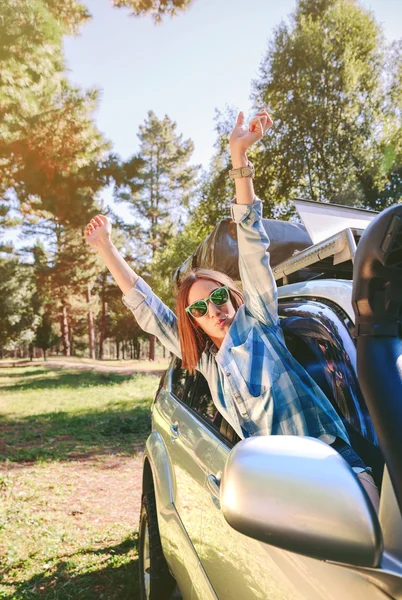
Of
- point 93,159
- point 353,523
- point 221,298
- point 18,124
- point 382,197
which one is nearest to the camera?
point 353,523

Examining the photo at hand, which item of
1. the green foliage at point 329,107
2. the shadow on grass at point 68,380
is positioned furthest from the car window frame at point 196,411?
the shadow on grass at point 68,380

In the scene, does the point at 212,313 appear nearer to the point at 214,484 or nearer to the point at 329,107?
the point at 214,484

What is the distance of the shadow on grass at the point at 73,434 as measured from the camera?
787 cm

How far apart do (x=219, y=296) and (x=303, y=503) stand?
1320 mm

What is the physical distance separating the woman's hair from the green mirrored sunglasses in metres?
0.10

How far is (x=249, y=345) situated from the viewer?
71.2 inches

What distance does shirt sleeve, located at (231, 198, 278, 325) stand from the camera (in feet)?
6.12

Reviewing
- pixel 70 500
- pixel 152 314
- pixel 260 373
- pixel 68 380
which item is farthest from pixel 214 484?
pixel 68 380

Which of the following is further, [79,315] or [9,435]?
[79,315]

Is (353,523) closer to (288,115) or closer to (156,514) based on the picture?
(156,514)

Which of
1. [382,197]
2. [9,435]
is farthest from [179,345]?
[382,197]

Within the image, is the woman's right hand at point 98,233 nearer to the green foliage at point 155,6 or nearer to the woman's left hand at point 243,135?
the woman's left hand at point 243,135

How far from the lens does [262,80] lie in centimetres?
1759

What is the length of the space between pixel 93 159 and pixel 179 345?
30.9 feet
